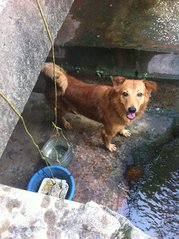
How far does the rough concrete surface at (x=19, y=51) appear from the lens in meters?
2.68

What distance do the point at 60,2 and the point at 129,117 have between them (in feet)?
5.49

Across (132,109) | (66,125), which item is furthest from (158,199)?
(66,125)

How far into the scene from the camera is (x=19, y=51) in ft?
9.45

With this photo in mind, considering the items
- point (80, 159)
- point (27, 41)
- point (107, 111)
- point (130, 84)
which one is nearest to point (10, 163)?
point (80, 159)

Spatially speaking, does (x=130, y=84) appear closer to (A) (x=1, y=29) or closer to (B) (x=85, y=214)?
(A) (x=1, y=29)

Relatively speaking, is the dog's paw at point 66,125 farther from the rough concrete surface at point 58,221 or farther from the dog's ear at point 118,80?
the rough concrete surface at point 58,221

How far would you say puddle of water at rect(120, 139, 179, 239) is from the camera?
4.25 meters

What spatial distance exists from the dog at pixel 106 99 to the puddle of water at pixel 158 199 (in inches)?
26.6

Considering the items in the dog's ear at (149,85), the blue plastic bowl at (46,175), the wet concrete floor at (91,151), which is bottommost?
the blue plastic bowl at (46,175)

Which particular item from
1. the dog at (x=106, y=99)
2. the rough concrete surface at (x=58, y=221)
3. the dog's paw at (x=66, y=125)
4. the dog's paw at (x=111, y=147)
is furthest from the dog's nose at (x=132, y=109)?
the rough concrete surface at (x=58, y=221)

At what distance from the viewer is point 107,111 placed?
466cm

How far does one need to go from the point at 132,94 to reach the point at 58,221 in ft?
7.44

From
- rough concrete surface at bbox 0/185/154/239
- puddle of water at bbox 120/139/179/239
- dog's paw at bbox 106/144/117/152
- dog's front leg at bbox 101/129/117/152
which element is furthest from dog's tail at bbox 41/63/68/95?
rough concrete surface at bbox 0/185/154/239

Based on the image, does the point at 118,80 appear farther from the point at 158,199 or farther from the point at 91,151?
the point at 158,199
